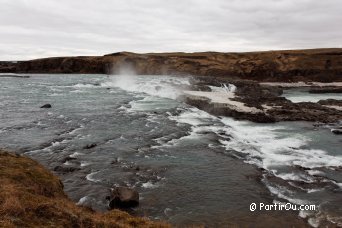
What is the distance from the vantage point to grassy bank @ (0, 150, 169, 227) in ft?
33.3

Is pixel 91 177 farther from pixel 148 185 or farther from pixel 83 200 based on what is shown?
pixel 148 185

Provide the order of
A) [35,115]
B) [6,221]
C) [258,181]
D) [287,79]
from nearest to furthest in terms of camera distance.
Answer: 1. [6,221]
2. [258,181]
3. [35,115]
4. [287,79]

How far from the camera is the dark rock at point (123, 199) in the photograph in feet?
58.0

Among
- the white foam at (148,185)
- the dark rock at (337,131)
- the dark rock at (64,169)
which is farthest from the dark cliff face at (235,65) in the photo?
the white foam at (148,185)

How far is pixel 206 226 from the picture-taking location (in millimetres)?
15977

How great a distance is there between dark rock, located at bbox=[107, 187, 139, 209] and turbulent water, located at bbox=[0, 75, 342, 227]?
532 mm

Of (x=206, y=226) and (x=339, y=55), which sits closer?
(x=206, y=226)

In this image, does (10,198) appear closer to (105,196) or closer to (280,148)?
(105,196)

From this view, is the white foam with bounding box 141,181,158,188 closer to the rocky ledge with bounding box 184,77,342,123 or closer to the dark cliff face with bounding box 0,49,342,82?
the rocky ledge with bounding box 184,77,342,123

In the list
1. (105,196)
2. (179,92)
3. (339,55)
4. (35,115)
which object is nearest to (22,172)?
(105,196)

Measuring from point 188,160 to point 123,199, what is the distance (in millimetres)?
9654

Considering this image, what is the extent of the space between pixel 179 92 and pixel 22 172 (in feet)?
170

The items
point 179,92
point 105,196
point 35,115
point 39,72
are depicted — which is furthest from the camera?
point 39,72

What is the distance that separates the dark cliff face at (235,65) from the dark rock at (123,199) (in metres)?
99.1
